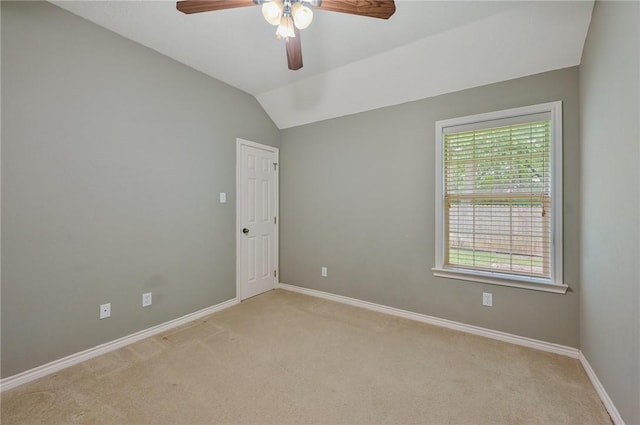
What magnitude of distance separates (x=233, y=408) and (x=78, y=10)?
3035mm

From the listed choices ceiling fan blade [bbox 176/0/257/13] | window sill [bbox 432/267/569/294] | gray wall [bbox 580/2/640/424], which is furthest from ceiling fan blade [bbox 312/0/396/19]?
window sill [bbox 432/267/569/294]

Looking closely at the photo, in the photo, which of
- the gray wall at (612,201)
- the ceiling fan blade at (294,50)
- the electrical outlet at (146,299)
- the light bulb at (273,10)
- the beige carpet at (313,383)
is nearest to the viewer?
the gray wall at (612,201)

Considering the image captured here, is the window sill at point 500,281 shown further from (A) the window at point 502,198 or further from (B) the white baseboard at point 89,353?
(B) the white baseboard at point 89,353

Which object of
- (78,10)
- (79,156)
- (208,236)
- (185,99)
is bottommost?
(208,236)

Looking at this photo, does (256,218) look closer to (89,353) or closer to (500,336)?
(89,353)

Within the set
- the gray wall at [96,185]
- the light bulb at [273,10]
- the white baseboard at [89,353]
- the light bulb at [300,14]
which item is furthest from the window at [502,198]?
the white baseboard at [89,353]

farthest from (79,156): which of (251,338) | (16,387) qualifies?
(251,338)

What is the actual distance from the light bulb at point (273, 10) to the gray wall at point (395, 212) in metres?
1.83

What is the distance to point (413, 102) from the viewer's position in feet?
9.42

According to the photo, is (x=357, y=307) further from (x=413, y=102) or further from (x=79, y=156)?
(x=79, y=156)

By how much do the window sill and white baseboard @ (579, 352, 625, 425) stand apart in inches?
19.9

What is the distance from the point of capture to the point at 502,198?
2.45 metres

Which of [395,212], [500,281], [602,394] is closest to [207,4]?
[395,212]

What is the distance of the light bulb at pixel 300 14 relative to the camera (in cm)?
147
